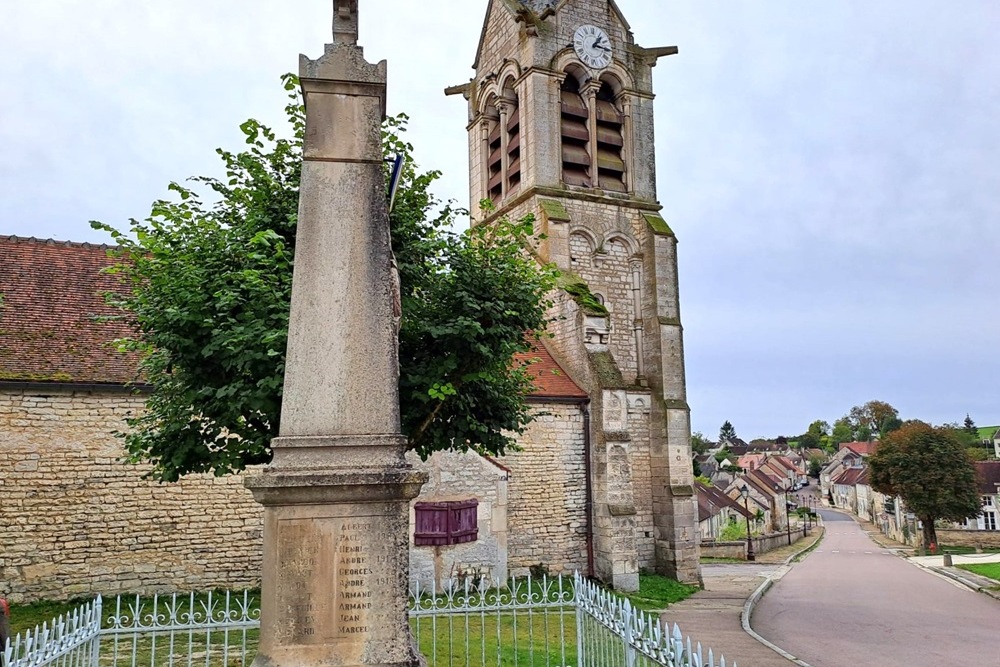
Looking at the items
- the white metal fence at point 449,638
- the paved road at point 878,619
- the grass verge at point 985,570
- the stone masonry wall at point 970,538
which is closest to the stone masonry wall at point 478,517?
the white metal fence at point 449,638

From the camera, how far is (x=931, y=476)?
3847 cm

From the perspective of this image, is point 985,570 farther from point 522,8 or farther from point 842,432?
point 842,432

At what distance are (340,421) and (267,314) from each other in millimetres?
3635

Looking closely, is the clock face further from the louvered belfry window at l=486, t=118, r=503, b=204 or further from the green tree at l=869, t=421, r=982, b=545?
the green tree at l=869, t=421, r=982, b=545

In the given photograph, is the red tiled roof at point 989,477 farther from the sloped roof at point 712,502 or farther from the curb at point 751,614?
the curb at point 751,614

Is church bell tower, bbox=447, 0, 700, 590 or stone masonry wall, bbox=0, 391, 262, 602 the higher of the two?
church bell tower, bbox=447, 0, 700, 590

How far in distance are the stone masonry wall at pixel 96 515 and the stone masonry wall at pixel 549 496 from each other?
19.6 feet

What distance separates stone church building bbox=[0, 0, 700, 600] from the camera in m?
12.9

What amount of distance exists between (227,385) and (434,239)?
9.65 feet

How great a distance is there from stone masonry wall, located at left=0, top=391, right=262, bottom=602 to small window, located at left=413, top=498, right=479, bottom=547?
324 cm

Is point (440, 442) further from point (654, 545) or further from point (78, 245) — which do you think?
point (654, 545)

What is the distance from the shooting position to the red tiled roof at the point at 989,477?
52.6 metres

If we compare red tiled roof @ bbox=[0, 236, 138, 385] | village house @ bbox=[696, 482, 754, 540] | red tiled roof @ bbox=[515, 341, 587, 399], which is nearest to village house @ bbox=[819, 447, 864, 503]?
village house @ bbox=[696, 482, 754, 540]

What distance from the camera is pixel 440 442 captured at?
8.95m
